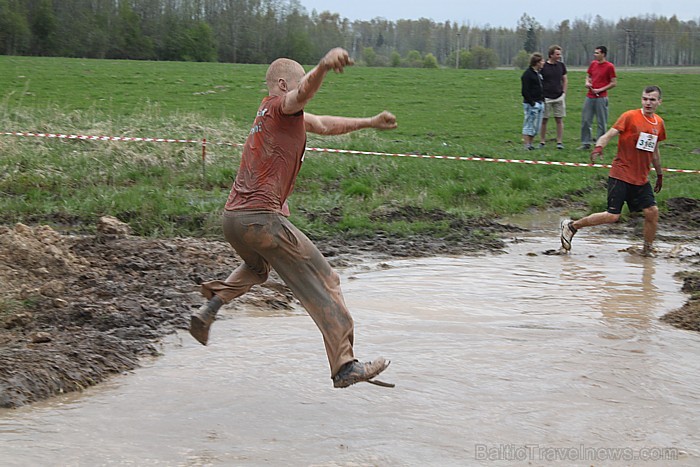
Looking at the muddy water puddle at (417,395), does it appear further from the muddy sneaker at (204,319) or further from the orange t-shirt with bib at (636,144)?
the orange t-shirt with bib at (636,144)

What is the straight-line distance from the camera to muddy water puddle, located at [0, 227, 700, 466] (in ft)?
16.9

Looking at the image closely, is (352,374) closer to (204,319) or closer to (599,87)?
(204,319)

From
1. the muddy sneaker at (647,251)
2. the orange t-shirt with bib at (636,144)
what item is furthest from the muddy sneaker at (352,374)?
the muddy sneaker at (647,251)

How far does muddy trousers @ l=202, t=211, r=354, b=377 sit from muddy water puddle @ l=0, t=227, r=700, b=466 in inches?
21.7

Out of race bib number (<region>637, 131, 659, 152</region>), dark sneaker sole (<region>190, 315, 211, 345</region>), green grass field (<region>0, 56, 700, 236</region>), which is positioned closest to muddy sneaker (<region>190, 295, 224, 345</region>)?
dark sneaker sole (<region>190, 315, 211, 345</region>)

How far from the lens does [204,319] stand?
19.3 feet

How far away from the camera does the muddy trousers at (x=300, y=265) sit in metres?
5.40

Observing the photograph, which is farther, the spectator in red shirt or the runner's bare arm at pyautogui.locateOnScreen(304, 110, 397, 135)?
the spectator in red shirt

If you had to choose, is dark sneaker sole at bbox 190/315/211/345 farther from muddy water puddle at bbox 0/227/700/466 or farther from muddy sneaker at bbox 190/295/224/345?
muddy water puddle at bbox 0/227/700/466

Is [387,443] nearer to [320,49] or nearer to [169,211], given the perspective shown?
[169,211]

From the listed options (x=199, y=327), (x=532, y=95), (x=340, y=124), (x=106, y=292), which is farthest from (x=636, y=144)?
(x=532, y=95)

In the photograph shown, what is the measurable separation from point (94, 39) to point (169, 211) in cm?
5651

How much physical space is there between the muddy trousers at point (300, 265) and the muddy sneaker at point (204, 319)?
49 cm

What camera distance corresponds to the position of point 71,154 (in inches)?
581
